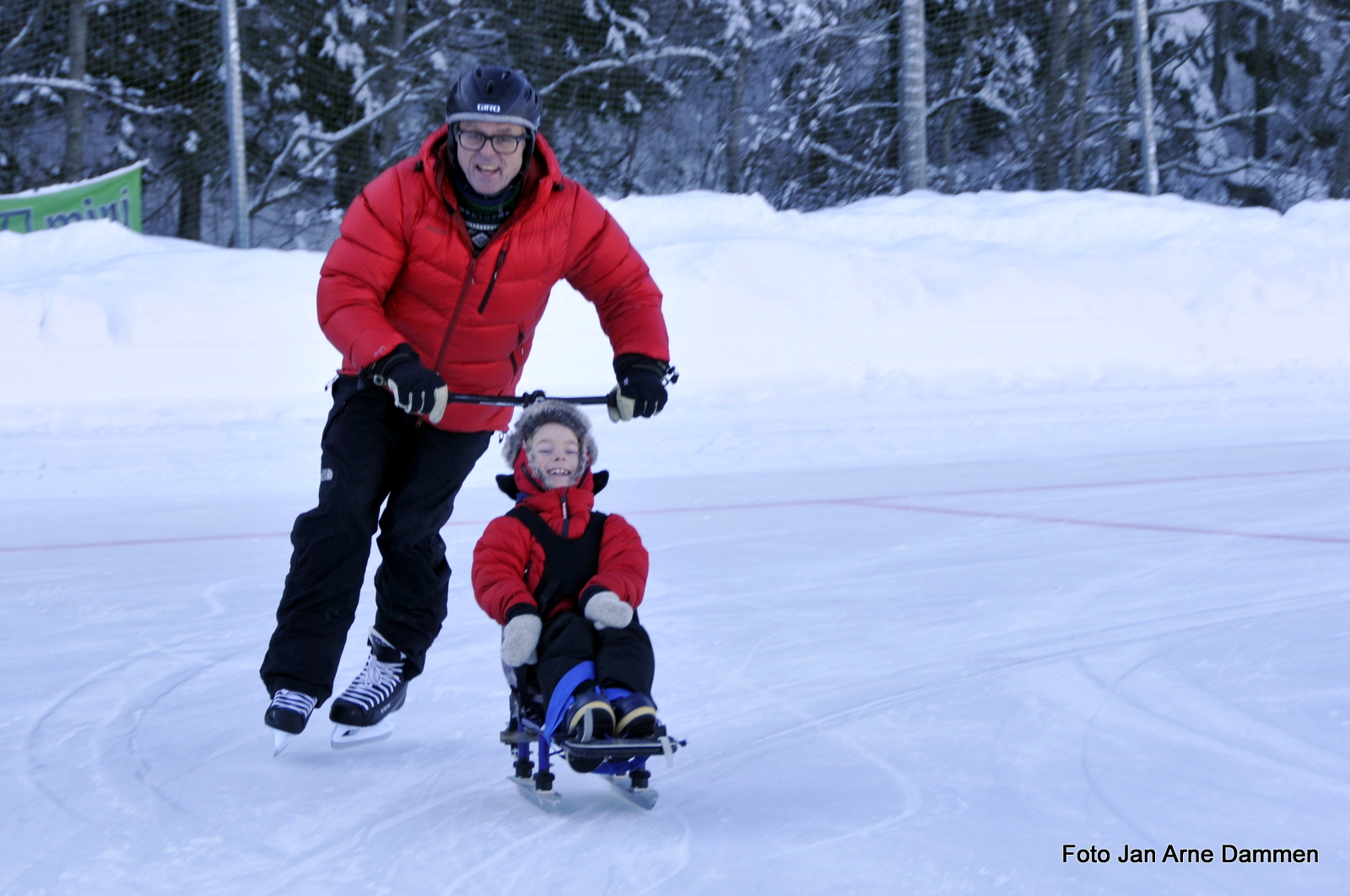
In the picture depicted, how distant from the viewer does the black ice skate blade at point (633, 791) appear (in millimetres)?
1864

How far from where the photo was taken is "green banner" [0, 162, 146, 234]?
8.69m

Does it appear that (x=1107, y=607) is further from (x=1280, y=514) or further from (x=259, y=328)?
(x=259, y=328)

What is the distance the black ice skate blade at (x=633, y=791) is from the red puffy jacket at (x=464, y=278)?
2.35 ft

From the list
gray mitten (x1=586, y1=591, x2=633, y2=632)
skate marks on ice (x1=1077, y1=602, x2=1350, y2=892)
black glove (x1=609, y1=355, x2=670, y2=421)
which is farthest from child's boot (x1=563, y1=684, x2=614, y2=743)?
skate marks on ice (x1=1077, y1=602, x2=1350, y2=892)

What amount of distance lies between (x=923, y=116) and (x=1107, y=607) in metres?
7.61

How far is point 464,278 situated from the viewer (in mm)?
2188

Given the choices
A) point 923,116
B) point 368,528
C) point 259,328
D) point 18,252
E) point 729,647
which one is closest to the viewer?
point 368,528

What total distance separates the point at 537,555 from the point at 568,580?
→ 58 mm

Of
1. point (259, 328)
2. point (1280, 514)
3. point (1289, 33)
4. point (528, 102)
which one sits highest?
point (1289, 33)

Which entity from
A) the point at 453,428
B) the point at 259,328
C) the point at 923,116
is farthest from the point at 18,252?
the point at 453,428

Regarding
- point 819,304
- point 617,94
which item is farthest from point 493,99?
point 617,94

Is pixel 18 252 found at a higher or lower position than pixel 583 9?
lower

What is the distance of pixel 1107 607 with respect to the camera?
307 cm

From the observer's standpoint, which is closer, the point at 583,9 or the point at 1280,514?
the point at 1280,514
